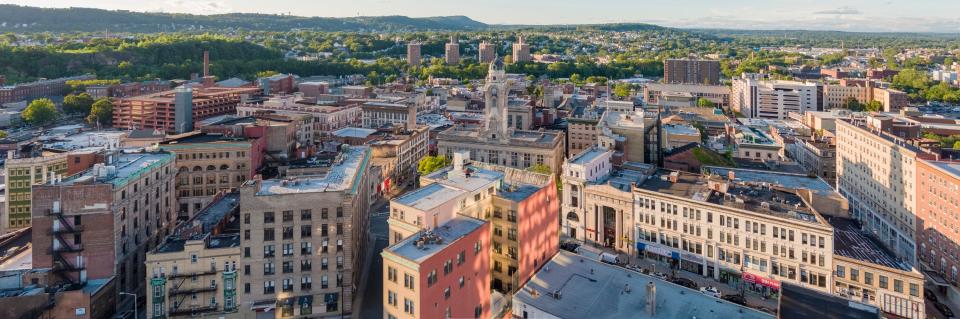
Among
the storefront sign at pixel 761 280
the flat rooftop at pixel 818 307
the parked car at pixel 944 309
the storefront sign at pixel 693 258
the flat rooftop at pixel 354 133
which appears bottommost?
the parked car at pixel 944 309

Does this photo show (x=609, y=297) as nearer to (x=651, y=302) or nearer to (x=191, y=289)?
(x=651, y=302)

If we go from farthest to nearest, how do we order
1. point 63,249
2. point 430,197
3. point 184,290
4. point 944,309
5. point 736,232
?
point 736,232 < point 944,309 < point 63,249 < point 430,197 < point 184,290

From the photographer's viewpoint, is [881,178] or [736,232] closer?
[736,232]

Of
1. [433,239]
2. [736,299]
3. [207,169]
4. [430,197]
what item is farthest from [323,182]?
[736,299]

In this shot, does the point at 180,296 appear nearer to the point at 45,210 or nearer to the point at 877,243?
the point at 45,210

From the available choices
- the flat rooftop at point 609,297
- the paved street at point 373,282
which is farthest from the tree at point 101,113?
the flat rooftop at point 609,297

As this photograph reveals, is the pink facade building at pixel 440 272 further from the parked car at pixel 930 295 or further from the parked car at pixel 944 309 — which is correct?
the parked car at pixel 930 295

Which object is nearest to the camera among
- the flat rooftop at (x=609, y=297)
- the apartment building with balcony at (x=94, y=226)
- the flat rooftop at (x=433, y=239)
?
the flat rooftop at (x=433, y=239)
